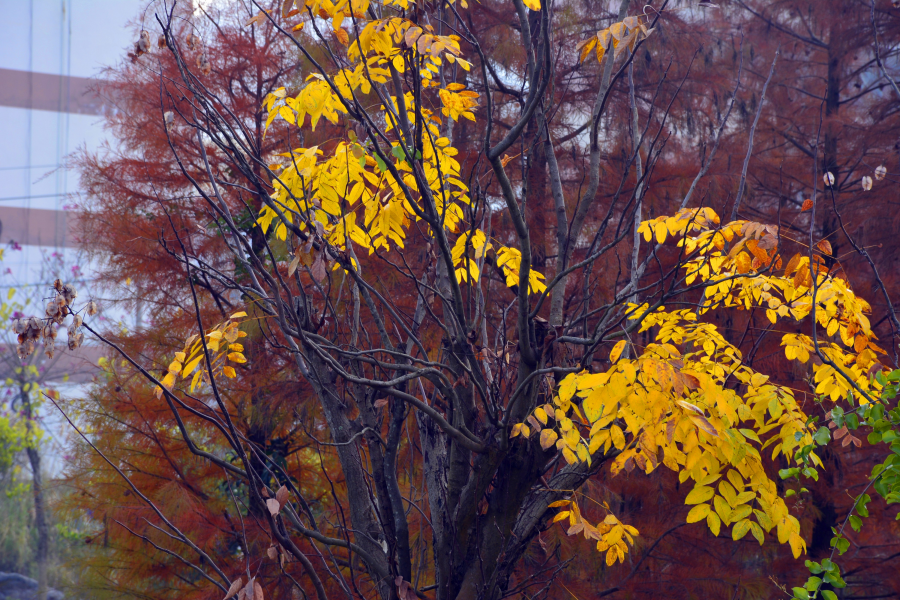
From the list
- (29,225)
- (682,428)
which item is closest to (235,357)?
(682,428)

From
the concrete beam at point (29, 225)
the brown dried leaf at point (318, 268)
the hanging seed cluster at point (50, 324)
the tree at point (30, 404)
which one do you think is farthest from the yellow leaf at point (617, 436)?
the concrete beam at point (29, 225)

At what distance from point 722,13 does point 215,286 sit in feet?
17.7

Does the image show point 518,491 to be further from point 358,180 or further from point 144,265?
point 144,265

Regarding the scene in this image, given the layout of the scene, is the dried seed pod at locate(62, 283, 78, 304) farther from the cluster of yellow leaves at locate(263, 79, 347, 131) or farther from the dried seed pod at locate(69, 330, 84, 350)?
the cluster of yellow leaves at locate(263, 79, 347, 131)

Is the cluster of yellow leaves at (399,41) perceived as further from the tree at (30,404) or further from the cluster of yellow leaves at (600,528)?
the tree at (30,404)

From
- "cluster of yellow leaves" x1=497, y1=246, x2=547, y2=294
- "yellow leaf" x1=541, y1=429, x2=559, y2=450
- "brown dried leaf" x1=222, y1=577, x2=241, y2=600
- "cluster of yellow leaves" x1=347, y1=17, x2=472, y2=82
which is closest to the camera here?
"brown dried leaf" x1=222, y1=577, x2=241, y2=600

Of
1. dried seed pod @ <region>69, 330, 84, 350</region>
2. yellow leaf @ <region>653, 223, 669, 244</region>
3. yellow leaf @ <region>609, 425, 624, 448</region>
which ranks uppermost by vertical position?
yellow leaf @ <region>653, 223, 669, 244</region>

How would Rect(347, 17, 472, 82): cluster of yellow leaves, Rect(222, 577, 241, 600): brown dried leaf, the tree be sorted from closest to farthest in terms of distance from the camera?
Rect(222, 577, 241, 600): brown dried leaf, Rect(347, 17, 472, 82): cluster of yellow leaves, the tree

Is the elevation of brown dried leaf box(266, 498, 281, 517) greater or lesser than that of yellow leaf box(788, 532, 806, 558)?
greater

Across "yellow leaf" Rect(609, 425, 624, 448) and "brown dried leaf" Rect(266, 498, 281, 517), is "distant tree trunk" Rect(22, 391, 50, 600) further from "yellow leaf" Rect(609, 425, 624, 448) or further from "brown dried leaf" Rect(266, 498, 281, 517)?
"yellow leaf" Rect(609, 425, 624, 448)

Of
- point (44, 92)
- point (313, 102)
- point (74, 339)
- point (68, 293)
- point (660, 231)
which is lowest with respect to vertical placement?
point (74, 339)

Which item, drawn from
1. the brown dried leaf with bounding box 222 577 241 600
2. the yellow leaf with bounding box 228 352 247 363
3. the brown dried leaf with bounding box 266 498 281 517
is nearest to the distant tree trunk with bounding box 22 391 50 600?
the yellow leaf with bounding box 228 352 247 363

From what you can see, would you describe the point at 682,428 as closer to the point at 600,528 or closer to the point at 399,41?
the point at 600,528

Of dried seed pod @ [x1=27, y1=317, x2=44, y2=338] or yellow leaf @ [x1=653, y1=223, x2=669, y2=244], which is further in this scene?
yellow leaf @ [x1=653, y1=223, x2=669, y2=244]
